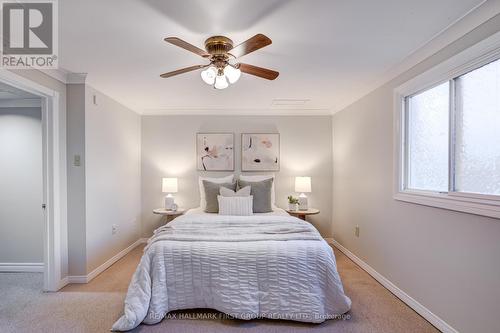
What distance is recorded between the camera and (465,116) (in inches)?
70.9

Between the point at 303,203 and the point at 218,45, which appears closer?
the point at 218,45

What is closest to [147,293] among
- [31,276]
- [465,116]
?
[31,276]


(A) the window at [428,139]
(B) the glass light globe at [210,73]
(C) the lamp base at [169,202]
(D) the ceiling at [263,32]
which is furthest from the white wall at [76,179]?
(A) the window at [428,139]

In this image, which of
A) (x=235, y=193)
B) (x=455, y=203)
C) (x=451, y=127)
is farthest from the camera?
(x=235, y=193)

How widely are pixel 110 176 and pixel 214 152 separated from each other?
156cm

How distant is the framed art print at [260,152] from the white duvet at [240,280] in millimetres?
2023

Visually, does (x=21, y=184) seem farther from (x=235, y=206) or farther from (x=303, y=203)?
(x=303, y=203)

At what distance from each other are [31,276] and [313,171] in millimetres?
4011

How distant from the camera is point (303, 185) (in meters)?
3.89

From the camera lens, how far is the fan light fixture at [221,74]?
181 centimetres

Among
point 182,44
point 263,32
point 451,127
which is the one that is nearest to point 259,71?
point 263,32

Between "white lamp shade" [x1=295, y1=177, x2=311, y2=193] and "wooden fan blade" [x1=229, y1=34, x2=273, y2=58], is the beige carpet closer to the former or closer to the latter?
"white lamp shade" [x1=295, y1=177, x2=311, y2=193]

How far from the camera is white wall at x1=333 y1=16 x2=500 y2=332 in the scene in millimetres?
1607

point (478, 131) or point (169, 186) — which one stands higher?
point (478, 131)
